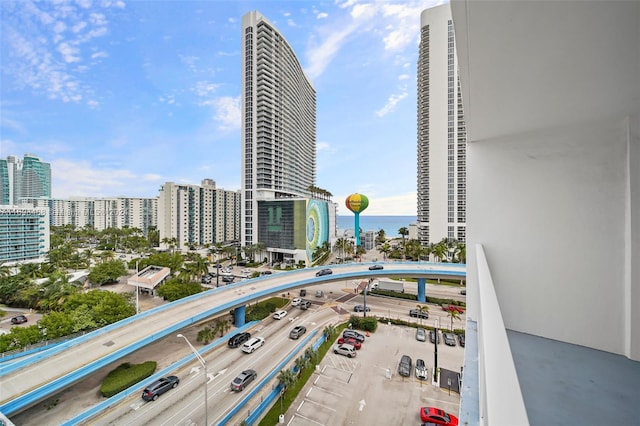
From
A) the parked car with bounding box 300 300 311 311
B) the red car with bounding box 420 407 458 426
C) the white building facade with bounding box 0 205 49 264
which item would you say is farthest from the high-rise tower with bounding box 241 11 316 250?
the red car with bounding box 420 407 458 426

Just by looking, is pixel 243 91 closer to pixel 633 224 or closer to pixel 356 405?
pixel 356 405

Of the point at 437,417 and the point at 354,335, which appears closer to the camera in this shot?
the point at 437,417

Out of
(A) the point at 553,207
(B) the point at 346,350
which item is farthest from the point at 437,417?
(A) the point at 553,207

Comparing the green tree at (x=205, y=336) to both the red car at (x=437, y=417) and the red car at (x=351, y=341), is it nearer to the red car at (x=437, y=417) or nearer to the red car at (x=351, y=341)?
the red car at (x=351, y=341)

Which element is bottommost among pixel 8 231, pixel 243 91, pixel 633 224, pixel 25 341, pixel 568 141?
pixel 25 341

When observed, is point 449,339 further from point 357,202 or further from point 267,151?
point 267,151

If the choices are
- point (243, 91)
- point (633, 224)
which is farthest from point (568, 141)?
point (243, 91)

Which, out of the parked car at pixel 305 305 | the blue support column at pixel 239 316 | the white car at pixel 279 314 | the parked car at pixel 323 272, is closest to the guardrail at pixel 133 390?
the blue support column at pixel 239 316
